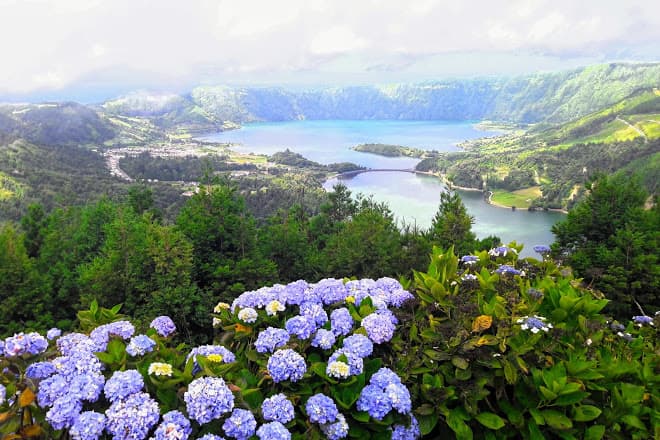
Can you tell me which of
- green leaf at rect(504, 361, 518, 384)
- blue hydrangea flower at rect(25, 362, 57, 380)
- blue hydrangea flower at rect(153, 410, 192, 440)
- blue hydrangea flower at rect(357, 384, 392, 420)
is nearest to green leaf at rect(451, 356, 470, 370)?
green leaf at rect(504, 361, 518, 384)

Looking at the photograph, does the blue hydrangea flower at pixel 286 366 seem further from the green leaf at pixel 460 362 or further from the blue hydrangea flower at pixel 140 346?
the green leaf at pixel 460 362

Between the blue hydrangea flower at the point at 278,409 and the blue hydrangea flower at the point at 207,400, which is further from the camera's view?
the blue hydrangea flower at the point at 278,409

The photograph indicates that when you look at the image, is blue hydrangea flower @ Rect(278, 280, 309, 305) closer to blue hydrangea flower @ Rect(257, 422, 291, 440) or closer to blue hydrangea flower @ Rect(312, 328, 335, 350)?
blue hydrangea flower @ Rect(312, 328, 335, 350)

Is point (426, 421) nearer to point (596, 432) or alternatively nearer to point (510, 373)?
point (510, 373)

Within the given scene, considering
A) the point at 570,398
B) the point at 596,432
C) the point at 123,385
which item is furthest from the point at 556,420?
the point at 123,385

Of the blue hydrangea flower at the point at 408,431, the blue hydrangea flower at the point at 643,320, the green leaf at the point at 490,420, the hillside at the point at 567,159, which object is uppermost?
the green leaf at the point at 490,420

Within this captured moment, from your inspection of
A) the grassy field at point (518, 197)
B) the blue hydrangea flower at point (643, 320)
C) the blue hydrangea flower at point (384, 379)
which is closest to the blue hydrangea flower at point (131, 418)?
the blue hydrangea flower at point (384, 379)

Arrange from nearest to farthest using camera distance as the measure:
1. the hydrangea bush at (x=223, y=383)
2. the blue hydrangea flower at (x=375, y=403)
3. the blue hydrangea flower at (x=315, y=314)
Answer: the hydrangea bush at (x=223, y=383)
the blue hydrangea flower at (x=375, y=403)
the blue hydrangea flower at (x=315, y=314)
